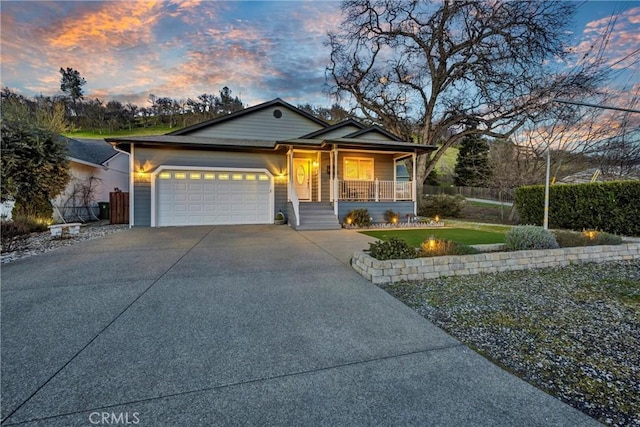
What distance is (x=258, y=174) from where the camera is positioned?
40.2 feet

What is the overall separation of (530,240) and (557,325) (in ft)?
11.4

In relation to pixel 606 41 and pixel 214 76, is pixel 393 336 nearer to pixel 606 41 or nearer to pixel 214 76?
pixel 606 41

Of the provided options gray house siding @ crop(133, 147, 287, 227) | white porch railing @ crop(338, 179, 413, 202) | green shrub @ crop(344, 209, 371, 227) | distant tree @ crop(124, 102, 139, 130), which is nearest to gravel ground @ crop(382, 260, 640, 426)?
green shrub @ crop(344, 209, 371, 227)

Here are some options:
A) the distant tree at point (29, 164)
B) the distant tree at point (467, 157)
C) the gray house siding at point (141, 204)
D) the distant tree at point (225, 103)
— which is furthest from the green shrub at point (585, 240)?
the distant tree at point (225, 103)

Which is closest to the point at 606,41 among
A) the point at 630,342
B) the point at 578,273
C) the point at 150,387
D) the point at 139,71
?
the point at 578,273

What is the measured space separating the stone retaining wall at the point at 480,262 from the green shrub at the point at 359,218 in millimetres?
5626

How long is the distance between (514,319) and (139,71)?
1632 centimetres

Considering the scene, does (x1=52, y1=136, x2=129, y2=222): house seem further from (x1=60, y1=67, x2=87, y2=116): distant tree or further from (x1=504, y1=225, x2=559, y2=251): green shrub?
(x1=60, y1=67, x2=87, y2=116): distant tree

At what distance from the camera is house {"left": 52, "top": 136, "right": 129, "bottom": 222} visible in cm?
1225

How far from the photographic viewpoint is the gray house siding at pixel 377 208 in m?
11.3

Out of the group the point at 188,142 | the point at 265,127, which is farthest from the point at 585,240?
the point at 188,142

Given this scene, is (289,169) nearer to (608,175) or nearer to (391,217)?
(391,217)

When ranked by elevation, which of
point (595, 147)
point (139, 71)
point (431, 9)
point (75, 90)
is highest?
point (75, 90)

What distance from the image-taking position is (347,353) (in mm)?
2479
